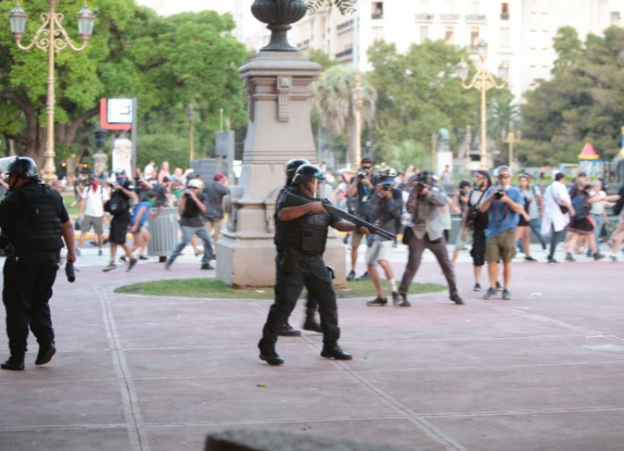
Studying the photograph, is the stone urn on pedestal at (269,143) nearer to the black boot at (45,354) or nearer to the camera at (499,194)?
the camera at (499,194)

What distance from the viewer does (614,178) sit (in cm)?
6500

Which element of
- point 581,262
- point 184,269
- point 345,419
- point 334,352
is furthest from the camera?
point 581,262

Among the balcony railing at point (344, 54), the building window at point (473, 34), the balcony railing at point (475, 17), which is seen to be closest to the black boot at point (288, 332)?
the balcony railing at point (344, 54)

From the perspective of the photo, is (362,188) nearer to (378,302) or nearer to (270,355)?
(378,302)

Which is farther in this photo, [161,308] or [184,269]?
[184,269]

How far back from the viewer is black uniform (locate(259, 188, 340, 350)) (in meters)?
9.25

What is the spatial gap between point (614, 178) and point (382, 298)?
2116 inches

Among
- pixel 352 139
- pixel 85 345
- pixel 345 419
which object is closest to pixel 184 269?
pixel 85 345

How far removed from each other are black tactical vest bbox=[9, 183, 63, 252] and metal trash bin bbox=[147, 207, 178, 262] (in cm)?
1160

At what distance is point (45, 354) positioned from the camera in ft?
30.2

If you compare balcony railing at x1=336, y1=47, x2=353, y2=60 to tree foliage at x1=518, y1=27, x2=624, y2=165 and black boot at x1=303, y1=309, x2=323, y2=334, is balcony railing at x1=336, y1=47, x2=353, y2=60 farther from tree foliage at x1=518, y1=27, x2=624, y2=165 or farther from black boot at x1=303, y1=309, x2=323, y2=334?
black boot at x1=303, y1=309, x2=323, y2=334

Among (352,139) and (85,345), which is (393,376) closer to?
(85,345)

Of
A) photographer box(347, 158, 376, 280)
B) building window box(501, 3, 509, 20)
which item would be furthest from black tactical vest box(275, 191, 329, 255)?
building window box(501, 3, 509, 20)

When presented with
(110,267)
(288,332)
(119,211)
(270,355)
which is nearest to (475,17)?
(119,211)
